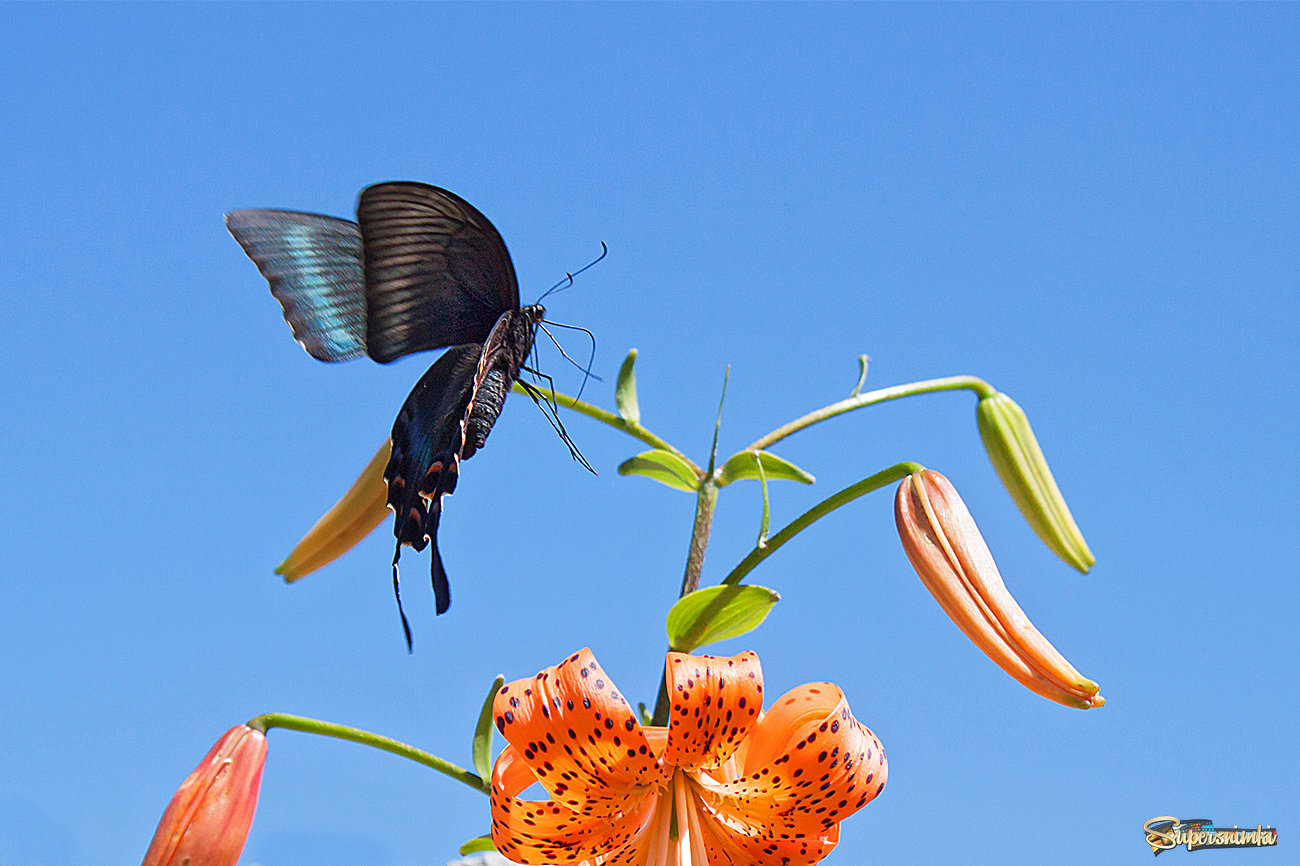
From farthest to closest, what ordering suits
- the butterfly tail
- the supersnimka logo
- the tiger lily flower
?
the supersnimka logo < the tiger lily flower < the butterfly tail

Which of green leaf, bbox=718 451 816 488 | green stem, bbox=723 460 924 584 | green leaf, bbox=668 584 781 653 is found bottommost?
green leaf, bbox=668 584 781 653

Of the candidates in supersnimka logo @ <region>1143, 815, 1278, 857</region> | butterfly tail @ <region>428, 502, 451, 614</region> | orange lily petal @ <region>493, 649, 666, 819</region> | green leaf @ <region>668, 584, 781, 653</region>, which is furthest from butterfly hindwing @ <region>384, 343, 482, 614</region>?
supersnimka logo @ <region>1143, 815, 1278, 857</region>

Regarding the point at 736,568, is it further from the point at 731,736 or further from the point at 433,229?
the point at 433,229

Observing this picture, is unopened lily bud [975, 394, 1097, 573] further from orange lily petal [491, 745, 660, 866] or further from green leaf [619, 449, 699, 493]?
orange lily petal [491, 745, 660, 866]

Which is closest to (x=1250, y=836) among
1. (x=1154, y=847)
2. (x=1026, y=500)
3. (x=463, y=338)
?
(x=1154, y=847)

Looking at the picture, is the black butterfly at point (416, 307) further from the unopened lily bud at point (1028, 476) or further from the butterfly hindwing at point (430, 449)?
the unopened lily bud at point (1028, 476)

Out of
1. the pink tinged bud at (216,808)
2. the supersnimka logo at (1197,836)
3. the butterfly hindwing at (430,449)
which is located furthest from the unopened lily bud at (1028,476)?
the supersnimka logo at (1197,836)
